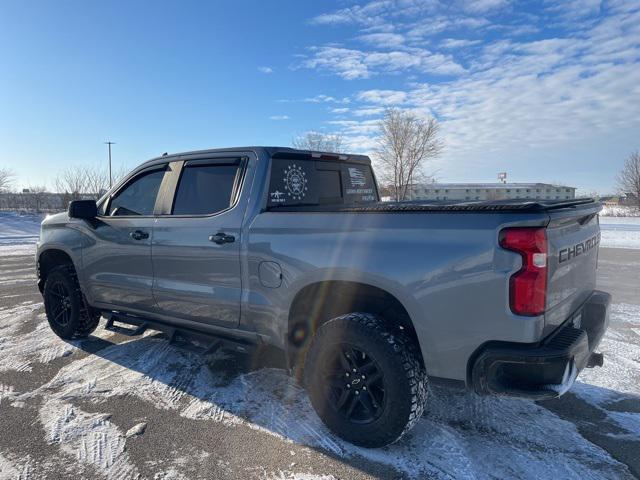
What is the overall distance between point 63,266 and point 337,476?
3894 mm

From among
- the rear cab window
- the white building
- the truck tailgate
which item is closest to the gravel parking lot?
the truck tailgate

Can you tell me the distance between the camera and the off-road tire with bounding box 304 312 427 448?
263 centimetres

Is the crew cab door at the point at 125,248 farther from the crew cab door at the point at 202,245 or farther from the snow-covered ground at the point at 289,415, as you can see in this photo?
the snow-covered ground at the point at 289,415

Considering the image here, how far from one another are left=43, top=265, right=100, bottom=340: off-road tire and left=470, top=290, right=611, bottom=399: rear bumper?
4110 millimetres

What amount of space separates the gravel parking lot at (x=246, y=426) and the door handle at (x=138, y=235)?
4.03 feet

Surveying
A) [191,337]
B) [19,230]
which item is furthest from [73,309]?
[19,230]

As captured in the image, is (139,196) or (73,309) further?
(73,309)

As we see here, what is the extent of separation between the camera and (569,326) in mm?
2756

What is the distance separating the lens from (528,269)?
2281 mm

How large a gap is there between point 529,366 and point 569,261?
0.75 metres

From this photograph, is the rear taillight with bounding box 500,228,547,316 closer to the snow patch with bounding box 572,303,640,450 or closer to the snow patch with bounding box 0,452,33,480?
the snow patch with bounding box 572,303,640,450

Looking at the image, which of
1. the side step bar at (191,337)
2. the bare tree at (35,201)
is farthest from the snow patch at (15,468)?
the bare tree at (35,201)

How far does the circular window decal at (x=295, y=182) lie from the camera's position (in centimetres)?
362

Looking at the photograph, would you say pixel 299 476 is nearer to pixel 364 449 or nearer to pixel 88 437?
pixel 364 449
